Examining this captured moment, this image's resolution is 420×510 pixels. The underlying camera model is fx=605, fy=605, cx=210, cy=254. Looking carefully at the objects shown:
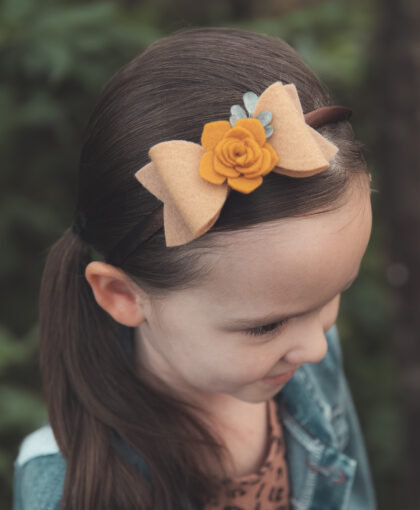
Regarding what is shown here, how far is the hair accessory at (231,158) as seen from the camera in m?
0.94

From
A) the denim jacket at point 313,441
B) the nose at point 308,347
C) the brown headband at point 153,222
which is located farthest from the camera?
the denim jacket at point 313,441

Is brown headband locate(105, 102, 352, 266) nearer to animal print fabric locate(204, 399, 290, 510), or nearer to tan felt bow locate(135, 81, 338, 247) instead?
tan felt bow locate(135, 81, 338, 247)

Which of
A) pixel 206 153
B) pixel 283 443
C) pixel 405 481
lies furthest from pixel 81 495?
pixel 405 481

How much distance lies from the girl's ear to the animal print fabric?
500mm

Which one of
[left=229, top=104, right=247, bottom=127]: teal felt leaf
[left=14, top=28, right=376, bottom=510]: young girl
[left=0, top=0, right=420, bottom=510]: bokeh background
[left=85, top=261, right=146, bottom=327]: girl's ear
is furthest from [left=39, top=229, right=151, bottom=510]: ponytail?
[left=0, top=0, right=420, bottom=510]: bokeh background

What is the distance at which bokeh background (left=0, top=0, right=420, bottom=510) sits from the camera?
217 cm

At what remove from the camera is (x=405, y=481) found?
8.02 ft

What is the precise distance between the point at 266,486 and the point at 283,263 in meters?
0.75

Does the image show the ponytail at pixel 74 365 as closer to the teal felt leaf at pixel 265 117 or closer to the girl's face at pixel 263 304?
the girl's face at pixel 263 304

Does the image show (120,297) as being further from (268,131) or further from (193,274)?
(268,131)

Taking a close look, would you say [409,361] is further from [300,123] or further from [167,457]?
[300,123]

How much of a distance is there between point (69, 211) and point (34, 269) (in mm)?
308

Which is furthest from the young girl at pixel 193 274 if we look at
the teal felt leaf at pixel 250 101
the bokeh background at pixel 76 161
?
the bokeh background at pixel 76 161

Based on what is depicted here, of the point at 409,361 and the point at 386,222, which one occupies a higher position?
the point at 386,222
